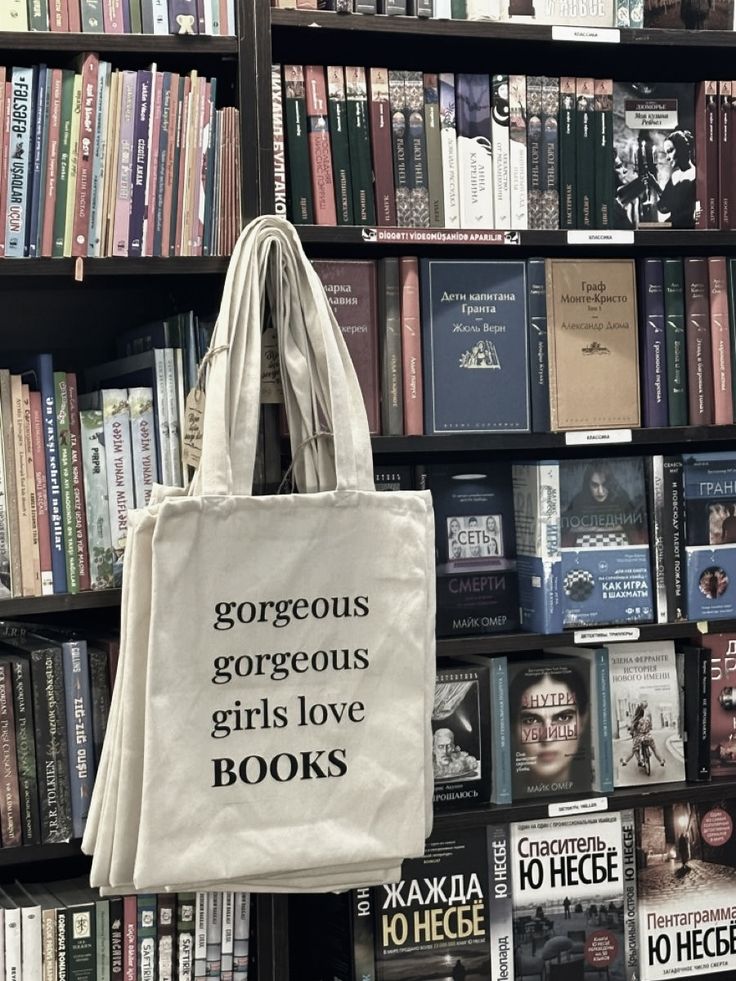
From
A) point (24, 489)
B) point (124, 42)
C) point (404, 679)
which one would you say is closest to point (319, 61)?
point (124, 42)

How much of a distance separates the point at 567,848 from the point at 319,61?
1476mm

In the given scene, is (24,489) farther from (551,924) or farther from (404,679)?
(551,924)

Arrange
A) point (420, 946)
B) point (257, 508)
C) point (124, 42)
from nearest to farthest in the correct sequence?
point (257, 508) → point (124, 42) → point (420, 946)

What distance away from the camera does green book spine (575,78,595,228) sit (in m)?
2.35

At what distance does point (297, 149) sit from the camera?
86.1 inches

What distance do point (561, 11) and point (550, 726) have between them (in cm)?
124

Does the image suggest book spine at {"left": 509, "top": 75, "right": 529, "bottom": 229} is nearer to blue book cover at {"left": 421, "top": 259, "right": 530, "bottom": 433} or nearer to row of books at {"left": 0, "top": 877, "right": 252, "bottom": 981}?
blue book cover at {"left": 421, "top": 259, "right": 530, "bottom": 433}

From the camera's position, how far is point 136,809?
6.08 feet

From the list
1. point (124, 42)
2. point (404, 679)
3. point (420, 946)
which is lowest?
point (420, 946)

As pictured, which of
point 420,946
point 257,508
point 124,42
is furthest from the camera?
point 420,946

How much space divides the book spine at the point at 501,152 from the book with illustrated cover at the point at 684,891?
3.59 feet

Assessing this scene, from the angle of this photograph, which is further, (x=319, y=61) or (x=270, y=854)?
(x=319, y=61)

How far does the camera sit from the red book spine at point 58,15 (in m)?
2.02


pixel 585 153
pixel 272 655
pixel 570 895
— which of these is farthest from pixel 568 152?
pixel 570 895
